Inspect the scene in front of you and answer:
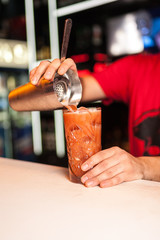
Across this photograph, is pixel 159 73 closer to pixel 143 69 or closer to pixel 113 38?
pixel 143 69

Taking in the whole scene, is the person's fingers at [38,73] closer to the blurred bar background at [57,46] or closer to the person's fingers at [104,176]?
the person's fingers at [104,176]

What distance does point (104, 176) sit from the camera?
0.81 metres

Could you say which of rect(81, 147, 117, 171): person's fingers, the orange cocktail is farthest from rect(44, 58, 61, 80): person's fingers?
rect(81, 147, 117, 171): person's fingers

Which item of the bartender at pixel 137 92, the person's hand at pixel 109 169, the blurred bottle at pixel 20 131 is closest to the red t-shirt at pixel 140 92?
the bartender at pixel 137 92

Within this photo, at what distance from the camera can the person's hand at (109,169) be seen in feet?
2.66

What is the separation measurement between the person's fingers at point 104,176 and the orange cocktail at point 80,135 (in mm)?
57

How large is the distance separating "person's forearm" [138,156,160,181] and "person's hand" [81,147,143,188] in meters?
0.08

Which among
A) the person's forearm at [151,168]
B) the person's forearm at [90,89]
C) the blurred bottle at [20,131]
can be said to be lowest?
the blurred bottle at [20,131]

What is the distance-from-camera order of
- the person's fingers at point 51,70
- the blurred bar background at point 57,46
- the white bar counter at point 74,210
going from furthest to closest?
the blurred bar background at point 57,46 < the person's fingers at point 51,70 < the white bar counter at point 74,210

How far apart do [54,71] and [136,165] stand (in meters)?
0.43

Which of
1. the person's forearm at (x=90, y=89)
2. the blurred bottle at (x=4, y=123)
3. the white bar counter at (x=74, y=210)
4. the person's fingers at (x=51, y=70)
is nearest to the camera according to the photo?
the white bar counter at (x=74, y=210)

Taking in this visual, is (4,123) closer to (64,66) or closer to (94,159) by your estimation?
(64,66)

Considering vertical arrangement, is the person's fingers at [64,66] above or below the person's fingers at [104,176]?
above

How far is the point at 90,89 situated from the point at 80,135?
2.97 feet
